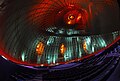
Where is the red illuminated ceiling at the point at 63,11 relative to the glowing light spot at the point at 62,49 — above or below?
above

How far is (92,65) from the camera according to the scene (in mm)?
952

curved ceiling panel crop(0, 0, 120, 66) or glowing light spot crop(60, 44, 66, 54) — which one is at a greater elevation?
curved ceiling panel crop(0, 0, 120, 66)

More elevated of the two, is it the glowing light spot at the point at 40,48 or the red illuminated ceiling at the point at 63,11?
the red illuminated ceiling at the point at 63,11

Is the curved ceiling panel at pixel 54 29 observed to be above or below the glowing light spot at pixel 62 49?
above

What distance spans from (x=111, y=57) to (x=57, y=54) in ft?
0.72

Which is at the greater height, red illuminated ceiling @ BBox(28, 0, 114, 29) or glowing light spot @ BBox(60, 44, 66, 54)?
red illuminated ceiling @ BBox(28, 0, 114, 29)

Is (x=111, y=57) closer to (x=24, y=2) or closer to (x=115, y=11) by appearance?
(x=115, y=11)

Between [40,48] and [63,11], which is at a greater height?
[63,11]

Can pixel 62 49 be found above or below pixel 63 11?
below

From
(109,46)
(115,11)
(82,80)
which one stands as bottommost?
(82,80)

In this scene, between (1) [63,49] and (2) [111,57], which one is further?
(1) [63,49]

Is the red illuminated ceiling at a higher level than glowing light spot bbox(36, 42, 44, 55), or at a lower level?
higher

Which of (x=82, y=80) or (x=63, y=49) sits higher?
(x=63, y=49)

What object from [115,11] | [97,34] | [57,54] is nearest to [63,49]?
[57,54]
